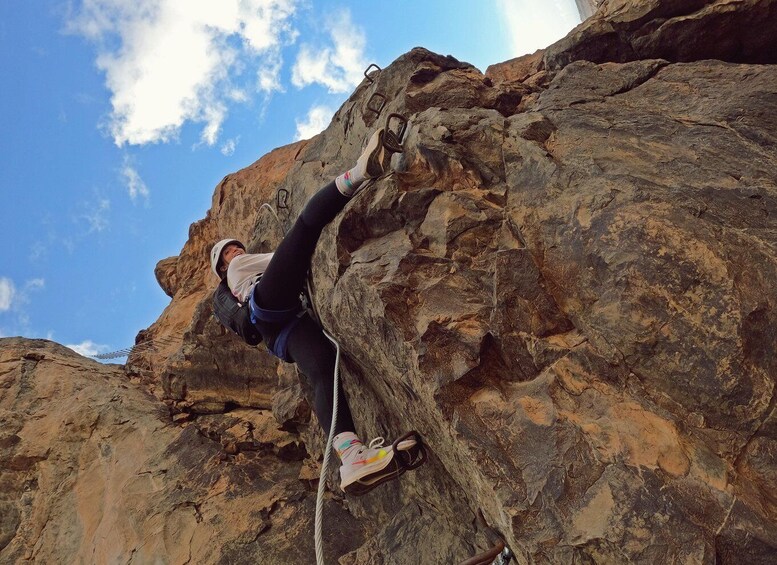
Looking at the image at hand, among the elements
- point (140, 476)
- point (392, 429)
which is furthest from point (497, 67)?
point (140, 476)

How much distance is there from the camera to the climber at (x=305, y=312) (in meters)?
3.63

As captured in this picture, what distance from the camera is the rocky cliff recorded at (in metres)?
2.64

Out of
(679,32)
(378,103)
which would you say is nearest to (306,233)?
(378,103)

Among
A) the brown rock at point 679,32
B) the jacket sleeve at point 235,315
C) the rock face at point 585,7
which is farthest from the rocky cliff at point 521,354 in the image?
the rock face at point 585,7

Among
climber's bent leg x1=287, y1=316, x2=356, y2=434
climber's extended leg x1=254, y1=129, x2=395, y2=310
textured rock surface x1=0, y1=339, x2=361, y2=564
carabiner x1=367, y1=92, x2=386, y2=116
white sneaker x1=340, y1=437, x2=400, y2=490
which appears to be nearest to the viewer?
white sneaker x1=340, y1=437, x2=400, y2=490

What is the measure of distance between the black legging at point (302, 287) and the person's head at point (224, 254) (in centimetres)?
92

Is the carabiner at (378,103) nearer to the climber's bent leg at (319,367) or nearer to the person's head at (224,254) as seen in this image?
the person's head at (224,254)

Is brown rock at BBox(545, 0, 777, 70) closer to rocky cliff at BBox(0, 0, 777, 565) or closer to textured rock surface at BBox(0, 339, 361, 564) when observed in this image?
rocky cliff at BBox(0, 0, 777, 565)

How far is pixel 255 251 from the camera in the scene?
6.85 meters

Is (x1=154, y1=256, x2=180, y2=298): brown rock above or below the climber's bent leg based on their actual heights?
above

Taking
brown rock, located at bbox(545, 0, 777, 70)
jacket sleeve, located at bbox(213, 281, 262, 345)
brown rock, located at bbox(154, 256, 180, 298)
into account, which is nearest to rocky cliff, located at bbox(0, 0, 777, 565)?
brown rock, located at bbox(545, 0, 777, 70)

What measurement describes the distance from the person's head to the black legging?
0.92 m

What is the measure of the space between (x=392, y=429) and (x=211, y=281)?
7317mm

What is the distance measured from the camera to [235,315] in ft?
16.3
